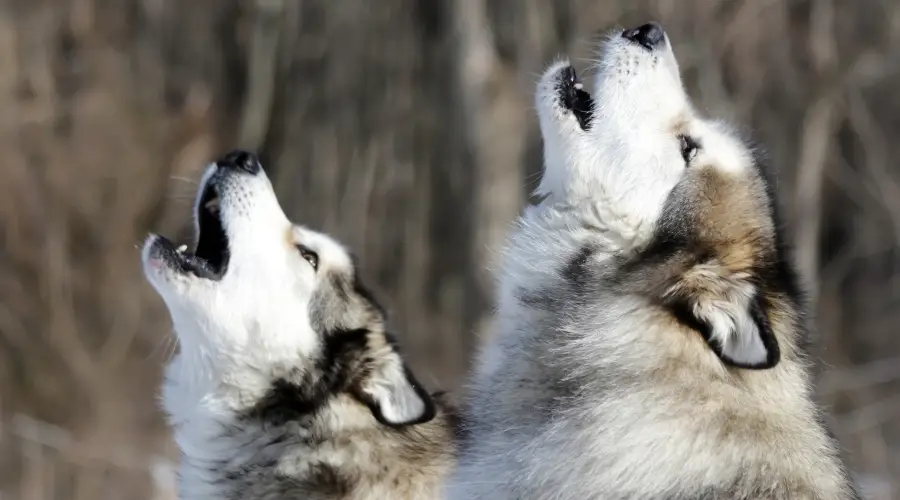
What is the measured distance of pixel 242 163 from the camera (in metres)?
4.67

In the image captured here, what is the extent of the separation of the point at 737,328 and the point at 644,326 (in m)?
0.36

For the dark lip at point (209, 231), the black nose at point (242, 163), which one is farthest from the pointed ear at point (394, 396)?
the black nose at point (242, 163)

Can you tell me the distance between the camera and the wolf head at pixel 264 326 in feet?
14.2

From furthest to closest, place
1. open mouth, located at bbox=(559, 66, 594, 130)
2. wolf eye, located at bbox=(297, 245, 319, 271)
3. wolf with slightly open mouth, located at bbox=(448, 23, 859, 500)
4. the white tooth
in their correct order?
Result: 1. the white tooth
2. wolf eye, located at bbox=(297, 245, 319, 271)
3. open mouth, located at bbox=(559, 66, 594, 130)
4. wolf with slightly open mouth, located at bbox=(448, 23, 859, 500)

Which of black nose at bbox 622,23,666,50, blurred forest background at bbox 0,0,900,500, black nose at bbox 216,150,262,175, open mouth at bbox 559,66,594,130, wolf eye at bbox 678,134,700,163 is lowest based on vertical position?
blurred forest background at bbox 0,0,900,500

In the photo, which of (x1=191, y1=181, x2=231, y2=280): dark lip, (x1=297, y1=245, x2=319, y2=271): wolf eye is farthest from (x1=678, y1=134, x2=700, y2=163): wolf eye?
(x1=191, y1=181, x2=231, y2=280): dark lip

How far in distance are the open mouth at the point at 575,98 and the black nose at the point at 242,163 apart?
1.35 metres

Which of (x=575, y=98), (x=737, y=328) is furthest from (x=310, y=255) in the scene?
(x=737, y=328)

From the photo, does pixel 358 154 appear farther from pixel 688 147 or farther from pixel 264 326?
pixel 688 147

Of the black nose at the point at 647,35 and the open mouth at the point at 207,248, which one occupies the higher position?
the black nose at the point at 647,35

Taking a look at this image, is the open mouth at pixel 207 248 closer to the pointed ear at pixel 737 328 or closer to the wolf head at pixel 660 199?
the wolf head at pixel 660 199

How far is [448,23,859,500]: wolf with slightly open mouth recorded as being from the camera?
3.50 metres

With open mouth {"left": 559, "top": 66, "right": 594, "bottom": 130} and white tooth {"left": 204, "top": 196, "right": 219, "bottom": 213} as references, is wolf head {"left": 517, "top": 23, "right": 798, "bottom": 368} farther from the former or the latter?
white tooth {"left": 204, "top": 196, "right": 219, "bottom": 213}

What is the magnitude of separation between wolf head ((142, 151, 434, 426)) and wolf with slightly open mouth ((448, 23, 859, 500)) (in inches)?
21.1
